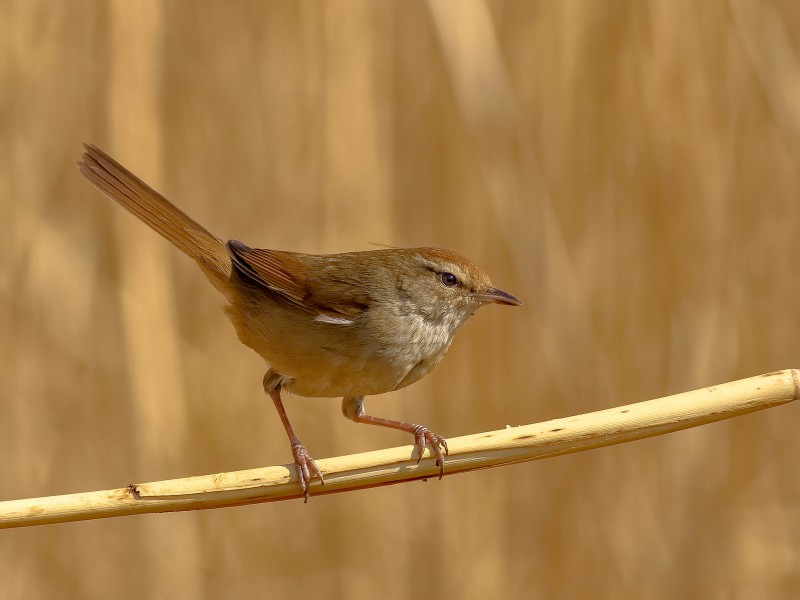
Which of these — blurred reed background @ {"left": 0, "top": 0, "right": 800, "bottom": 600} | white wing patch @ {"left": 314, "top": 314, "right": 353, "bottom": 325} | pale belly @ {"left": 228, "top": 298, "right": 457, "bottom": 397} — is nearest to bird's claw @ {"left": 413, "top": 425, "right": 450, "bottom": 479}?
pale belly @ {"left": 228, "top": 298, "right": 457, "bottom": 397}

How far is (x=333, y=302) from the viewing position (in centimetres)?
295

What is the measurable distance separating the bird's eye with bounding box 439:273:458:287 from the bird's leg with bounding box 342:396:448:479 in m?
0.44

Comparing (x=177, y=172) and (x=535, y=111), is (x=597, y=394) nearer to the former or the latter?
(x=535, y=111)

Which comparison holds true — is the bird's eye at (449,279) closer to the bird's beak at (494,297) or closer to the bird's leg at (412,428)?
the bird's beak at (494,297)

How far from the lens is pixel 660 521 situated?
4012 millimetres

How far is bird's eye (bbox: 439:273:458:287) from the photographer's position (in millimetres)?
3012

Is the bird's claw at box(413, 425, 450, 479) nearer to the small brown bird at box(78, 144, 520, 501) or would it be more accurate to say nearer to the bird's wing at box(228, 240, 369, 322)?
the small brown bird at box(78, 144, 520, 501)

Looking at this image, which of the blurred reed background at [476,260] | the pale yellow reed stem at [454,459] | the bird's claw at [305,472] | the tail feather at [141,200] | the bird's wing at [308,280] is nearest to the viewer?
the pale yellow reed stem at [454,459]

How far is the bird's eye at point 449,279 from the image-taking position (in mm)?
3012

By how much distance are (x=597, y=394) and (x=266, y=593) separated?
1657 millimetres

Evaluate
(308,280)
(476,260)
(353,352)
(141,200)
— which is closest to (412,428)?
(353,352)

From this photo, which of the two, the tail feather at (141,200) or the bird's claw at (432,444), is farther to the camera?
the tail feather at (141,200)

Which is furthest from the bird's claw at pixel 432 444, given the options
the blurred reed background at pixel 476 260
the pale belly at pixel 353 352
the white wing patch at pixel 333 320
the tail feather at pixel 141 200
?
the blurred reed background at pixel 476 260

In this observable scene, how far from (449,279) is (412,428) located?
47 cm
